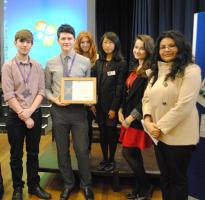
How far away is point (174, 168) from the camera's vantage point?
1988 millimetres

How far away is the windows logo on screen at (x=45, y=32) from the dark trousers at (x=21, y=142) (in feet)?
10.1

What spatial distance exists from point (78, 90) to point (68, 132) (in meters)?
0.40

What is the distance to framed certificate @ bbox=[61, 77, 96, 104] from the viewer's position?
2.51 meters

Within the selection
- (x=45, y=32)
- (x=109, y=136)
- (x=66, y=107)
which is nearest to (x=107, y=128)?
(x=109, y=136)

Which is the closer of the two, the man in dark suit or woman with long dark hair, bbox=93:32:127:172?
the man in dark suit

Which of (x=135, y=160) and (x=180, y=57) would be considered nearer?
(x=180, y=57)

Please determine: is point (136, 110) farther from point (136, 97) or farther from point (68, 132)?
point (68, 132)

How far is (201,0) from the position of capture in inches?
158

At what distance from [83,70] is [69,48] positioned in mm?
224

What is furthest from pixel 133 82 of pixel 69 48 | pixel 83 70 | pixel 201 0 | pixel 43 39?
pixel 43 39

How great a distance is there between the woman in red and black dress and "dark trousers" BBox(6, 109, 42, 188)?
0.76 meters

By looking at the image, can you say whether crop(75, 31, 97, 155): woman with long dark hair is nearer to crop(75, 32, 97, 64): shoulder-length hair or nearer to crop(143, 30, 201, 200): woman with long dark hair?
crop(75, 32, 97, 64): shoulder-length hair

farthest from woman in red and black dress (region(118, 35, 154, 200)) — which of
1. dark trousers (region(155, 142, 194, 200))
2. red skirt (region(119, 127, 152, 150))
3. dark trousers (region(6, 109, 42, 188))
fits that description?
dark trousers (region(6, 109, 42, 188))

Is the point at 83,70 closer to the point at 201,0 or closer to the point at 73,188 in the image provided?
the point at 73,188
